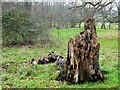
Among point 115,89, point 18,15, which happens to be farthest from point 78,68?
point 18,15

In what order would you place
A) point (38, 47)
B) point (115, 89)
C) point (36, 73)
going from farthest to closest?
point (38, 47)
point (36, 73)
point (115, 89)

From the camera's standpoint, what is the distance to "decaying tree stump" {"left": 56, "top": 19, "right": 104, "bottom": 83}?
547cm

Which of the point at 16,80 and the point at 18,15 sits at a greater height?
the point at 18,15

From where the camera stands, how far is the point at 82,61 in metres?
A: 5.54

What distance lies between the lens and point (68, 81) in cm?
548

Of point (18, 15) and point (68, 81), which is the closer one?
point (68, 81)

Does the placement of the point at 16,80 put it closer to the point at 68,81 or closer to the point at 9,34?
the point at 68,81

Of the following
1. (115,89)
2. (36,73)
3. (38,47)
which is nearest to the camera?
(115,89)

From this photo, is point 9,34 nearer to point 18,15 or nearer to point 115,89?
point 18,15

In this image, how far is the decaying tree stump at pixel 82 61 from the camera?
5473 mm

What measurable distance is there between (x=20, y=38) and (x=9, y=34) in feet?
1.91

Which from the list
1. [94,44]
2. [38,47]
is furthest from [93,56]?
[38,47]

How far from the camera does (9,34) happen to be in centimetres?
1291

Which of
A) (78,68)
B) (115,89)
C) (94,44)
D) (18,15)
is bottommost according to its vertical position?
(115,89)
